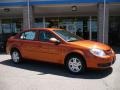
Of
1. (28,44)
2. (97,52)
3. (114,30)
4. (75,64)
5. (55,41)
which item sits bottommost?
(75,64)

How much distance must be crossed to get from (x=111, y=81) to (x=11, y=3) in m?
10.8

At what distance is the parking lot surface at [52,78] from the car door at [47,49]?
19.4 inches

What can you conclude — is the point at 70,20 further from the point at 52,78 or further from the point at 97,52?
the point at 52,78

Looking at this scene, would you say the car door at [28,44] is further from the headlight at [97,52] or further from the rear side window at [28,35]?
the headlight at [97,52]

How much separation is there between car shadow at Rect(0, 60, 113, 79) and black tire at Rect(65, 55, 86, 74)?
178 mm

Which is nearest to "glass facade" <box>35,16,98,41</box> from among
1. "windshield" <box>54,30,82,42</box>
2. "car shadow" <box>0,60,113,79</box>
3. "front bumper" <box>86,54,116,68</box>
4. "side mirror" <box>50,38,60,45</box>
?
"car shadow" <box>0,60,113,79</box>

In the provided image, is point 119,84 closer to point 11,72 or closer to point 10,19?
point 11,72

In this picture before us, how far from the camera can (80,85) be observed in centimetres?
780

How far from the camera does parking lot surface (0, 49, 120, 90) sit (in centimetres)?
766

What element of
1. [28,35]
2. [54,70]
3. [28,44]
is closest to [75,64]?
[54,70]

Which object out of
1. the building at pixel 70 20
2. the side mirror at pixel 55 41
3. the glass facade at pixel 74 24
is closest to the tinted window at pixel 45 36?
the side mirror at pixel 55 41

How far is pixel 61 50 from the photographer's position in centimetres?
945

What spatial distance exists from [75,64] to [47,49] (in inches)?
54.9

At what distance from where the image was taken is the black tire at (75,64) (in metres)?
9.04
